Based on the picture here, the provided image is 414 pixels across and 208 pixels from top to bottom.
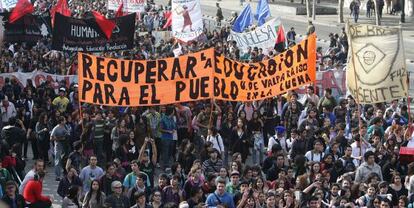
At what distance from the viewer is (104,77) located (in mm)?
18391

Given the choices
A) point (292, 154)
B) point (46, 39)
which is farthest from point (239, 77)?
point (46, 39)

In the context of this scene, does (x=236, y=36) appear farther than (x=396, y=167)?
Yes

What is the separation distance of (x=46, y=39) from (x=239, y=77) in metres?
14.9

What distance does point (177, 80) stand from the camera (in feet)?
61.0

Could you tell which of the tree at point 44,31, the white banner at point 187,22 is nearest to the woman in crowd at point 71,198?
the white banner at point 187,22

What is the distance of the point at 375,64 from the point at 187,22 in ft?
39.9

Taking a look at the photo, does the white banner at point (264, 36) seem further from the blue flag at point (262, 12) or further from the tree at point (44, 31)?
the tree at point (44, 31)

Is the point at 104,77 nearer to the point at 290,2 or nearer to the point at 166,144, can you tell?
the point at 166,144

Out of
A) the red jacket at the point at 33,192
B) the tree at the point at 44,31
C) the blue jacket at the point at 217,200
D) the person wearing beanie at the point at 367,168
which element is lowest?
the tree at the point at 44,31

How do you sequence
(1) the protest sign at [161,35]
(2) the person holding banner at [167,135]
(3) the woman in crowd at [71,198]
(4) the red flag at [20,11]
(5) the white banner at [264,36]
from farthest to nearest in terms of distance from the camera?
(1) the protest sign at [161,35]
(4) the red flag at [20,11]
(5) the white banner at [264,36]
(2) the person holding banner at [167,135]
(3) the woman in crowd at [71,198]

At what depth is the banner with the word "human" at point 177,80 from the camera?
60.0ft

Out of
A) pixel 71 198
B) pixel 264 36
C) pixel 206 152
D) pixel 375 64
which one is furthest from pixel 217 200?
pixel 264 36

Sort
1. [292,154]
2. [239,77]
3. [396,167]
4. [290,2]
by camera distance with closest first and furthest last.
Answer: [396,167]
[292,154]
[239,77]
[290,2]

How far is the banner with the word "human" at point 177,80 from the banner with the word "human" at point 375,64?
2.28 meters
